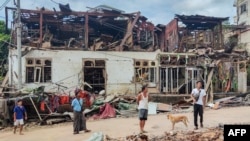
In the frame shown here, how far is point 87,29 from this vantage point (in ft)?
90.7

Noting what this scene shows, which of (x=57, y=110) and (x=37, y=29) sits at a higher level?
(x=37, y=29)

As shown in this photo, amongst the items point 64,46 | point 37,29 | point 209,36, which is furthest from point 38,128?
point 209,36

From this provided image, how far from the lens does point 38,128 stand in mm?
19609

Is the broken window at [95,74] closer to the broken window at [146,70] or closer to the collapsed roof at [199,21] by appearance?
the broken window at [146,70]

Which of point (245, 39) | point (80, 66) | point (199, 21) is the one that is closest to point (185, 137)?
point (80, 66)

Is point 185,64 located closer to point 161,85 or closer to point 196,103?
point 161,85

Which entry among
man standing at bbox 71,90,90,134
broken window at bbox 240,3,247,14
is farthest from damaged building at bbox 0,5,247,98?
broken window at bbox 240,3,247,14

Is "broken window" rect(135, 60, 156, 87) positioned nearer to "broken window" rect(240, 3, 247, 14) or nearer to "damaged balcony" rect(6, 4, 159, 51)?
"damaged balcony" rect(6, 4, 159, 51)

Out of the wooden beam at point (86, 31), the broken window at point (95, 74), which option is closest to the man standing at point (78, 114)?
the broken window at point (95, 74)

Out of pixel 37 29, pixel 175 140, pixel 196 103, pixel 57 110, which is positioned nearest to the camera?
pixel 175 140

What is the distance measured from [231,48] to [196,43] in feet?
10.6

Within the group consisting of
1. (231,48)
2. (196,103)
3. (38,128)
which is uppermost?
(231,48)

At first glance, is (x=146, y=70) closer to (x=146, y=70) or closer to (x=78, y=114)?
(x=146, y=70)

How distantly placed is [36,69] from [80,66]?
2.96 meters
